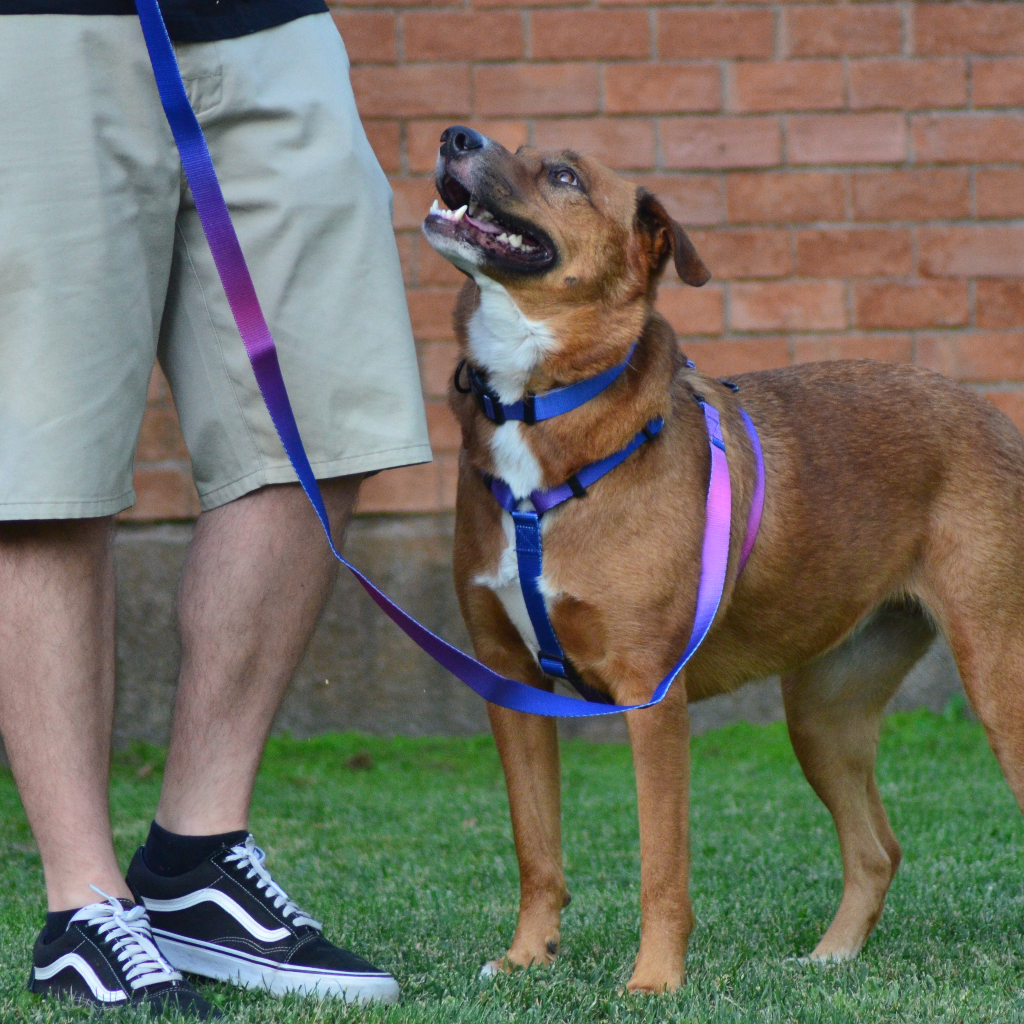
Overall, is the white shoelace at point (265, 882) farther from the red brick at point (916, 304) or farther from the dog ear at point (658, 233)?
the red brick at point (916, 304)

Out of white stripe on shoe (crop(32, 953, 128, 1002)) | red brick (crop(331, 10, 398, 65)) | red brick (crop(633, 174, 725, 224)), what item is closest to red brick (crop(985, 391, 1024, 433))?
red brick (crop(633, 174, 725, 224))

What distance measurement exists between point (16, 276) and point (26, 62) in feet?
1.18

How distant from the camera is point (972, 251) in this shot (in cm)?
565

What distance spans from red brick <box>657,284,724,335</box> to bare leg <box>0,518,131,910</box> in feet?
12.1

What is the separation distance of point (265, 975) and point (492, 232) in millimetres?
1607

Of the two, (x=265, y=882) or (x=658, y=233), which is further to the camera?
(x=658, y=233)

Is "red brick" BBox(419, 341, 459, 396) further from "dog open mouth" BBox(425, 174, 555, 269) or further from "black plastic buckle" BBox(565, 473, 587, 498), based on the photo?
"black plastic buckle" BBox(565, 473, 587, 498)

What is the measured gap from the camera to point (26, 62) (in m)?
2.18

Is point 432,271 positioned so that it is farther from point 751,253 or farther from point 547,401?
A: point 547,401

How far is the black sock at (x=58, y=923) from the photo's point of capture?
2242mm

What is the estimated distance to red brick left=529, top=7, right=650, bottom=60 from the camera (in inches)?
217

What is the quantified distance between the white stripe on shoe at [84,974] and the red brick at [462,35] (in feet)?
14.0

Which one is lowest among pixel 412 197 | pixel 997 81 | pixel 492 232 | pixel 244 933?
pixel 244 933

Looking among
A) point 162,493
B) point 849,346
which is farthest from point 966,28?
point 162,493
